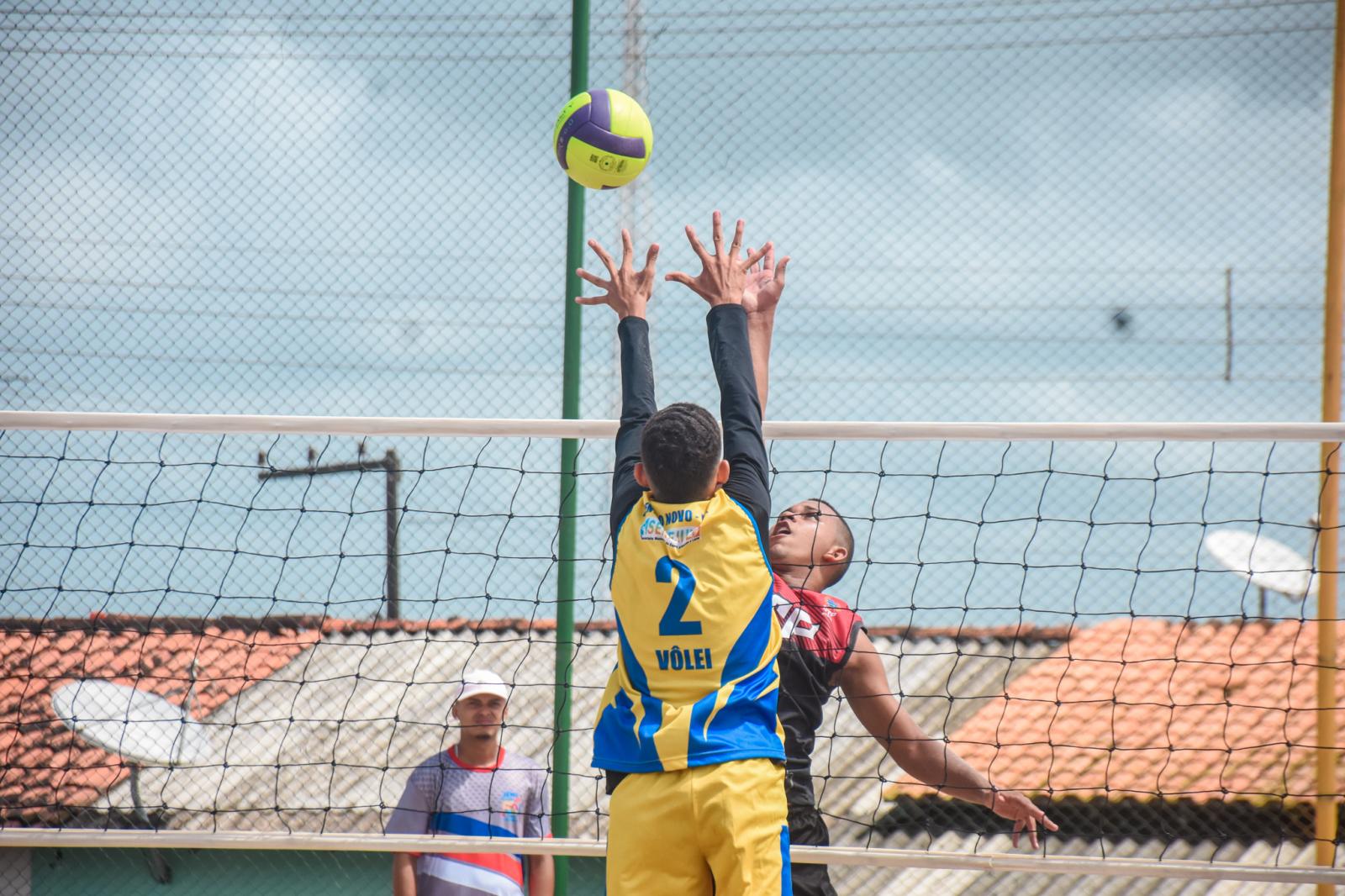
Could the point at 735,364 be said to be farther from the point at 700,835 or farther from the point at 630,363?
the point at 700,835

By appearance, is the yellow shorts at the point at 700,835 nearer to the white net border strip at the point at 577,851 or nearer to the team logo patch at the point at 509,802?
the white net border strip at the point at 577,851

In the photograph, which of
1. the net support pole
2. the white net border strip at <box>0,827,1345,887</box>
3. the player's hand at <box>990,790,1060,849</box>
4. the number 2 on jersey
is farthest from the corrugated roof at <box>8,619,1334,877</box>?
the number 2 on jersey

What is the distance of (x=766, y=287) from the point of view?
378 cm

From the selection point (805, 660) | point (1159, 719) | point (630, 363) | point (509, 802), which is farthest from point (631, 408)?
point (1159, 719)

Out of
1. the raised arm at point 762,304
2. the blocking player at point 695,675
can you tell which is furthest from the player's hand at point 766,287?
the blocking player at point 695,675

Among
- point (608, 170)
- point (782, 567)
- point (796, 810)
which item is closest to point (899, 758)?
point (796, 810)

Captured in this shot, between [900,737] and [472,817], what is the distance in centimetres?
201

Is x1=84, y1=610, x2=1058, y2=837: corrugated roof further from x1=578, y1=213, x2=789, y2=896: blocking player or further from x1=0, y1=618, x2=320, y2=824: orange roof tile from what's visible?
x1=578, y1=213, x2=789, y2=896: blocking player

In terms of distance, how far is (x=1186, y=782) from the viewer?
7.73m

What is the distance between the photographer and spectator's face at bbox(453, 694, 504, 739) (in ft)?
16.8

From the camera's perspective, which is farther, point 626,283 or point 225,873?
point 225,873

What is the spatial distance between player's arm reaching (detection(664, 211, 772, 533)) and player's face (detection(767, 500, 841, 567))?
95 cm

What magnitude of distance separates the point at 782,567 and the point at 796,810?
838 millimetres

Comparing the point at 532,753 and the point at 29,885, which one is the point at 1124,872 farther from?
the point at 29,885
